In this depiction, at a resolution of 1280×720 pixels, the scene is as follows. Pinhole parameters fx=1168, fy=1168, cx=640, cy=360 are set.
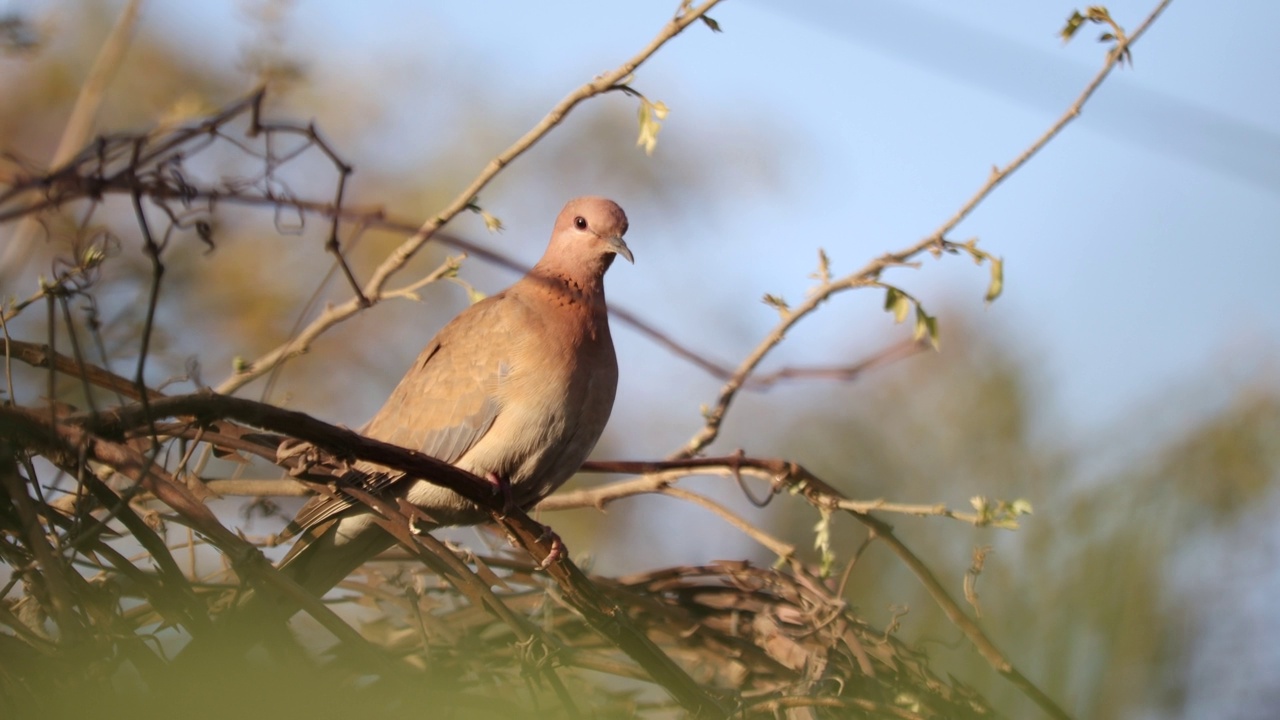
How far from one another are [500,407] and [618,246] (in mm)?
748

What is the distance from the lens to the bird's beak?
11.9ft

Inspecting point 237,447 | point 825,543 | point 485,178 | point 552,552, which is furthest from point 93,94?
point 825,543

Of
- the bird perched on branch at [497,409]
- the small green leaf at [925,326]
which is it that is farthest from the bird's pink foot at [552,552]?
the small green leaf at [925,326]

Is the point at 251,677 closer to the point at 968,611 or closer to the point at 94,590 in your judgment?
the point at 94,590

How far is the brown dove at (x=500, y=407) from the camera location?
9.48ft

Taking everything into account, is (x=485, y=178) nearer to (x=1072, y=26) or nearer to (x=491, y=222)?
(x=491, y=222)

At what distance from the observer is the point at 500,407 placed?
3188mm

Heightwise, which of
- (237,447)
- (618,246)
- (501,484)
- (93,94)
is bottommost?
(237,447)

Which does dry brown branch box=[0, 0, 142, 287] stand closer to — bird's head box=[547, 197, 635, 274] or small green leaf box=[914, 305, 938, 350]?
bird's head box=[547, 197, 635, 274]

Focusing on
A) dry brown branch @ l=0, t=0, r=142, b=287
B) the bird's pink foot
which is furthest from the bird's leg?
dry brown branch @ l=0, t=0, r=142, b=287

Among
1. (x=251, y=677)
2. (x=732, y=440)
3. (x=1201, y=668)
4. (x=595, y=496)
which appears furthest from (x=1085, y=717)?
(x=732, y=440)

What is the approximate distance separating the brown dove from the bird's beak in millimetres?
213

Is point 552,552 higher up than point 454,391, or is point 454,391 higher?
point 454,391

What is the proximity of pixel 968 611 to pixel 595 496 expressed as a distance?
937mm
